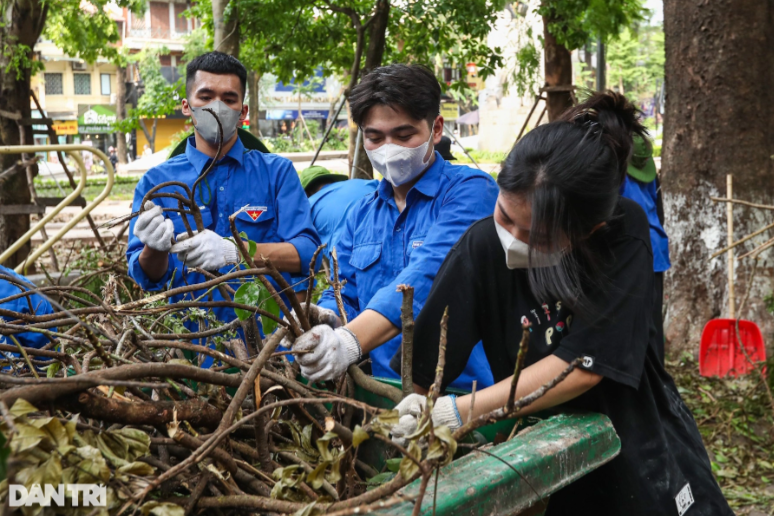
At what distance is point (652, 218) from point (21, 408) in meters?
3.00

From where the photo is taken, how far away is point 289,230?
2.77m

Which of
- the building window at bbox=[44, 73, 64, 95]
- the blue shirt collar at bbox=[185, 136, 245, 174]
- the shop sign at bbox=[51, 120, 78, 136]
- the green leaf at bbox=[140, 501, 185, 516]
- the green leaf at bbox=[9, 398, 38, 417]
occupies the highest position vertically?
the building window at bbox=[44, 73, 64, 95]

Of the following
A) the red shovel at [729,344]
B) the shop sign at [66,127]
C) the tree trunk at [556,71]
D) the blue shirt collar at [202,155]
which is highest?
the shop sign at [66,127]

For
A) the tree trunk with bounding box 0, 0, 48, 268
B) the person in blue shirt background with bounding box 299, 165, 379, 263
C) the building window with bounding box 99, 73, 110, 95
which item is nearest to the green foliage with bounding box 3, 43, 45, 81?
the tree trunk with bounding box 0, 0, 48, 268

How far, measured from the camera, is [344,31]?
6438 millimetres

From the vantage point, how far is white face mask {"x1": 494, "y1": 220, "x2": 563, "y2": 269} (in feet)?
4.95

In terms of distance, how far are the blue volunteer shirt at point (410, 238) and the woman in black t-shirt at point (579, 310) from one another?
29cm

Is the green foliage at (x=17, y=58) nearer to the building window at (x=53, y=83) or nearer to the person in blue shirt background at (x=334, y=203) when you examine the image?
the person in blue shirt background at (x=334, y=203)

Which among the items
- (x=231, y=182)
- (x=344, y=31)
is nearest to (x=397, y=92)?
(x=231, y=182)

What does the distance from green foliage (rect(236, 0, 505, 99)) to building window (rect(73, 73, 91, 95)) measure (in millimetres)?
34810

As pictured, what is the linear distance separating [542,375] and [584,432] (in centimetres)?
13

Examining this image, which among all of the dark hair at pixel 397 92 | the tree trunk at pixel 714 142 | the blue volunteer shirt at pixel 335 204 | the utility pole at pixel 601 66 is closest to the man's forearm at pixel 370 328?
the dark hair at pixel 397 92

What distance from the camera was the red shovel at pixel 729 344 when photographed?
4520 mm

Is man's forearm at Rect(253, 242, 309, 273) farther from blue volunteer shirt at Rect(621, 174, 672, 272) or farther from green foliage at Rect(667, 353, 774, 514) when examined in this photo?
green foliage at Rect(667, 353, 774, 514)
